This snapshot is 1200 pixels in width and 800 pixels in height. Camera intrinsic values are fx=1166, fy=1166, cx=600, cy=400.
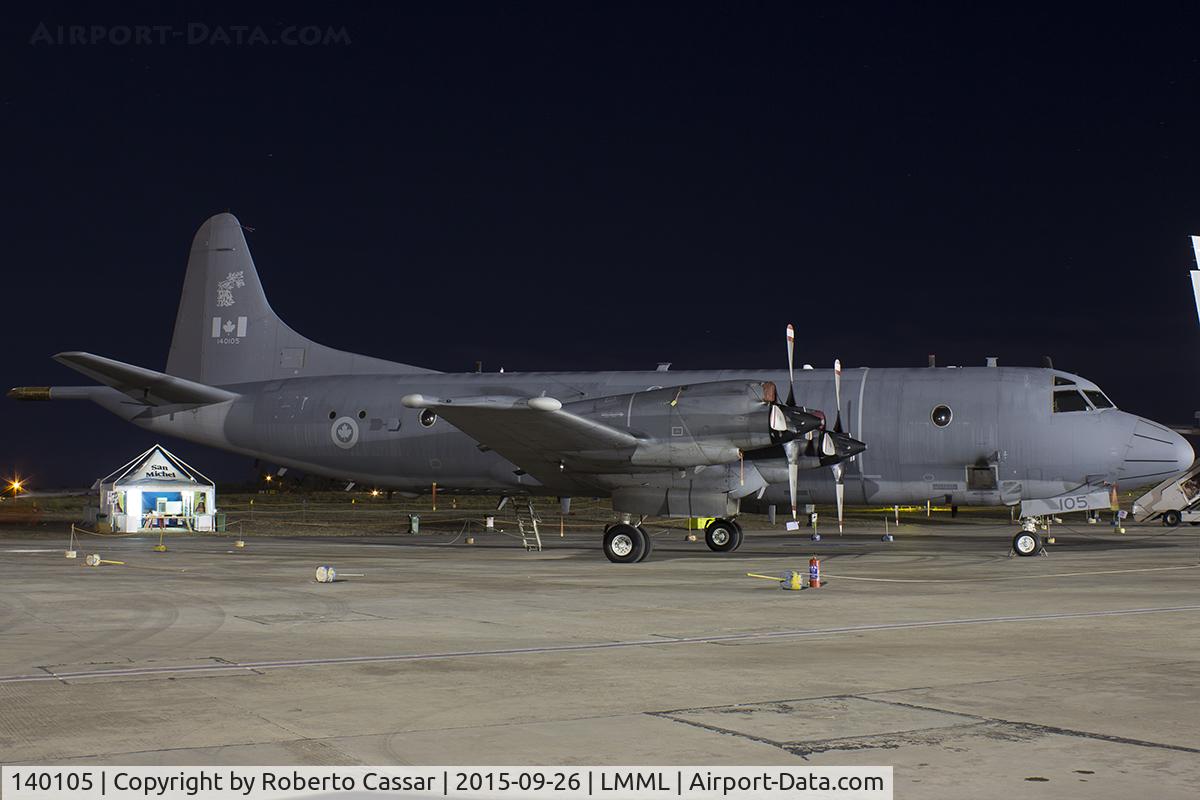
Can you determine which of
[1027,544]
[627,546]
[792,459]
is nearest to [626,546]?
[627,546]

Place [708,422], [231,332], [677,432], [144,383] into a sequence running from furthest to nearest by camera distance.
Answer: [231,332] → [144,383] → [677,432] → [708,422]

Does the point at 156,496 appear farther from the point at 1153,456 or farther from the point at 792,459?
the point at 1153,456

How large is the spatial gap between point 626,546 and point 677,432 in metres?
2.49

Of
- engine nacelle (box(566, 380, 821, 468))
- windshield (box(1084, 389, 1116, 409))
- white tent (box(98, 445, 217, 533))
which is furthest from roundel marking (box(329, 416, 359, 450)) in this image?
windshield (box(1084, 389, 1116, 409))

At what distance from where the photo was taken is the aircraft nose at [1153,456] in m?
24.0

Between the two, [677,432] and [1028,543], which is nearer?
[677,432]

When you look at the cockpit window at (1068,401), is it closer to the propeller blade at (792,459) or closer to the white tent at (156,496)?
the propeller blade at (792,459)

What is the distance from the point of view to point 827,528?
4331 cm

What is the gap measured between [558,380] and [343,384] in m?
5.70

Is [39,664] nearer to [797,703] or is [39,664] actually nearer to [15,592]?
[797,703]

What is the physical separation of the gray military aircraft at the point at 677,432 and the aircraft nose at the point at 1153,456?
0.10 ft

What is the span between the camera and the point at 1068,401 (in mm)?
24531

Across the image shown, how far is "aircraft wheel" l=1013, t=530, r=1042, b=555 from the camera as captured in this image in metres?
24.6

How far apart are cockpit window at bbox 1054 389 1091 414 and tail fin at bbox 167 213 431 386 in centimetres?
1594
